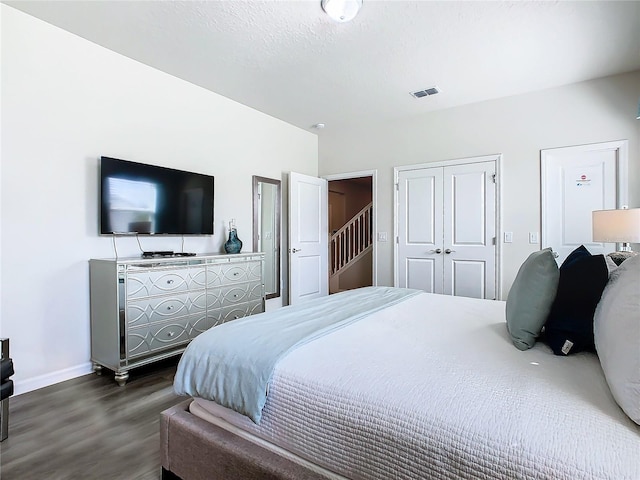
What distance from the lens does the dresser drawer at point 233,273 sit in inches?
125

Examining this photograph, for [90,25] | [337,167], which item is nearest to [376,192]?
[337,167]

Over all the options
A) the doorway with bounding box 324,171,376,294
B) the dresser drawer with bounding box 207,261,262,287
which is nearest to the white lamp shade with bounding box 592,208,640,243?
the dresser drawer with bounding box 207,261,262,287

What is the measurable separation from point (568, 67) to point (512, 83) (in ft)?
1.54

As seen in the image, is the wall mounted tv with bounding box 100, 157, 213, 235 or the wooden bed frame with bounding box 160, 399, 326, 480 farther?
the wall mounted tv with bounding box 100, 157, 213, 235

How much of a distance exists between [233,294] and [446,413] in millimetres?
2791

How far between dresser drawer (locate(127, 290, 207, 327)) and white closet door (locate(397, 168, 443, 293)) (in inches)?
102

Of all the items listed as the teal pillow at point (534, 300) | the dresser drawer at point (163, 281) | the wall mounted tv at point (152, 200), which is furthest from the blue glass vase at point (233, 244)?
the teal pillow at point (534, 300)

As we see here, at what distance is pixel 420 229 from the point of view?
14.4 ft

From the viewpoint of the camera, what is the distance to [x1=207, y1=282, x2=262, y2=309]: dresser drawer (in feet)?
10.5

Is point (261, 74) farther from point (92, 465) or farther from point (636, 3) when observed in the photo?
point (92, 465)

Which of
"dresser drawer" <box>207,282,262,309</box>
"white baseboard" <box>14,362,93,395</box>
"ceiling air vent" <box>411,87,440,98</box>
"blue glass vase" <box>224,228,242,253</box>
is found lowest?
"white baseboard" <box>14,362,93,395</box>

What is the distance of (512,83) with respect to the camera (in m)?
3.49

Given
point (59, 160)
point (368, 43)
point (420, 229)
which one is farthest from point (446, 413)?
point (420, 229)

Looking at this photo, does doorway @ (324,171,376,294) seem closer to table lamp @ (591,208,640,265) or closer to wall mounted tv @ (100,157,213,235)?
wall mounted tv @ (100,157,213,235)
